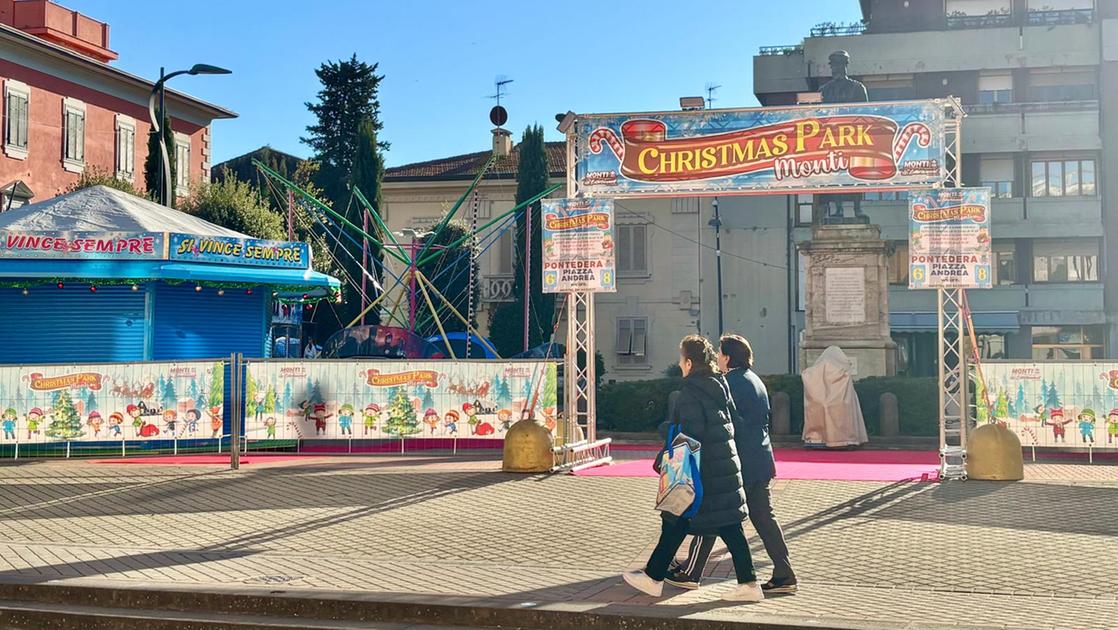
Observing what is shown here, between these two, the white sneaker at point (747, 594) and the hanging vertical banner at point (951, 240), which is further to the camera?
the hanging vertical banner at point (951, 240)

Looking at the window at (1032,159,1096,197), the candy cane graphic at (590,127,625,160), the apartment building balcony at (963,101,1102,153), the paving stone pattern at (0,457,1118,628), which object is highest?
the apartment building balcony at (963,101,1102,153)

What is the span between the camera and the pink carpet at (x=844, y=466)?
15406mm

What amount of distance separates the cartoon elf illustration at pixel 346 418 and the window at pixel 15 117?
25244mm

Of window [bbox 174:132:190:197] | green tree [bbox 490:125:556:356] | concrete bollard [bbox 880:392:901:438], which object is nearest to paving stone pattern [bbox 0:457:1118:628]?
concrete bollard [bbox 880:392:901:438]

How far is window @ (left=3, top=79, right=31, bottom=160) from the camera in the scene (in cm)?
3728

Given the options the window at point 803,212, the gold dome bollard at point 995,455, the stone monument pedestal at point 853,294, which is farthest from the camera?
the window at point 803,212

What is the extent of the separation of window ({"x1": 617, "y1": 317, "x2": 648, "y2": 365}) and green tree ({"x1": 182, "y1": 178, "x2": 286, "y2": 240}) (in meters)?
15.3

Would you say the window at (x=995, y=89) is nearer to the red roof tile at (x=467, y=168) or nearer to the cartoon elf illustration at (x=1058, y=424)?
the red roof tile at (x=467, y=168)

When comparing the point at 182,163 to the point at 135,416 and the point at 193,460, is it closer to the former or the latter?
the point at 193,460

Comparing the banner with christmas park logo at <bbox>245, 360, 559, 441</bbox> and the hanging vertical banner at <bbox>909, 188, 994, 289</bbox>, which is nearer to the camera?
the hanging vertical banner at <bbox>909, 188, 994, 289</bbox>

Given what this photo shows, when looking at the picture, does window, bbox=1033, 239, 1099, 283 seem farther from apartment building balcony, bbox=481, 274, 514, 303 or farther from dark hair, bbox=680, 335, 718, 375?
dark hair, bbox=680, 335, 718, 375

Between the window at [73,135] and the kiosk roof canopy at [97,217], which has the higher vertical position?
the window at [73,135]

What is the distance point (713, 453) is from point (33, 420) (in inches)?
459

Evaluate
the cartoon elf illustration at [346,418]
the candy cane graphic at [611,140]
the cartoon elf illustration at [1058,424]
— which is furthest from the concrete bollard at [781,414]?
the cartoon elf illustration at [346,418]
